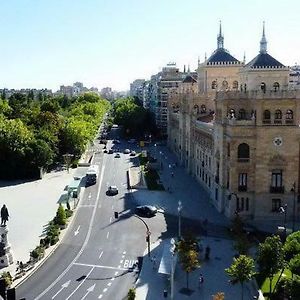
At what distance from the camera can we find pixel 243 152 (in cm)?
5850

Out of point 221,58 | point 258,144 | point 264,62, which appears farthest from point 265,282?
point 221,58

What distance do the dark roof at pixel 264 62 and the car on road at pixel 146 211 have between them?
24.0 m

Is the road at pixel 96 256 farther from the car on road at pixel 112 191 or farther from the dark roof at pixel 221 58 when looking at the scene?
the dark roof at pixel 221 58

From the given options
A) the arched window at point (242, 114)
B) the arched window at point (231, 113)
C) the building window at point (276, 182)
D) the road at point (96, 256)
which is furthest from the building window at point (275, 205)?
the road at point (96, 256)

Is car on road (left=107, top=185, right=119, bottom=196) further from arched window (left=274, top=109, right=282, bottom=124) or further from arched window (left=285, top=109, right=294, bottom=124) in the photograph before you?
arched window (left=285, top=109, right=294, bottom=124)

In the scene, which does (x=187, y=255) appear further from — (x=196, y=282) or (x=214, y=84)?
(x=214, y=84)

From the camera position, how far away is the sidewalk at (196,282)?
38.7 meters

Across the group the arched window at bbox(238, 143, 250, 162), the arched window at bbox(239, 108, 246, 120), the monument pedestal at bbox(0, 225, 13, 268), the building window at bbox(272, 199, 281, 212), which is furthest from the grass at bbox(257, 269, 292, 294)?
the arched window at bbox(239, 108, 246, 120)

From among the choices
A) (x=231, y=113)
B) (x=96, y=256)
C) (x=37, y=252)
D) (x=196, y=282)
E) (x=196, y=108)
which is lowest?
(x=196, y=282)

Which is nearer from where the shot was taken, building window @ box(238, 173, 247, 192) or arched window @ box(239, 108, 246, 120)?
building window @ box(238, 173, 247, 192)

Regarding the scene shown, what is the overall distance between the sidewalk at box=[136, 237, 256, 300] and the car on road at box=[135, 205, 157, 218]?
527 inches

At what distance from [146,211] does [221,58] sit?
1529 inches

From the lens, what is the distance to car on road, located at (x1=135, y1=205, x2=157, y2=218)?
2429 inches

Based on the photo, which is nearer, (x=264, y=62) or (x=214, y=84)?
(x=264, y=62)
